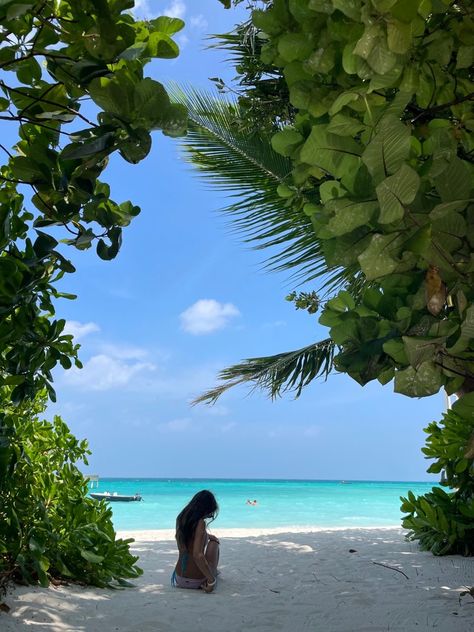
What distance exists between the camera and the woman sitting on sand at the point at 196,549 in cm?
384

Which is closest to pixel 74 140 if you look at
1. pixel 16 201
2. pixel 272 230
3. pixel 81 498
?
pixel 16 201

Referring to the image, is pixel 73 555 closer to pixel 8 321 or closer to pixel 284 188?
pixel 8 321

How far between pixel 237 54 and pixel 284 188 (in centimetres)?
388

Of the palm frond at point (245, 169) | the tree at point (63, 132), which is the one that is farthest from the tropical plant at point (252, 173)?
the tree at point (63, 132)

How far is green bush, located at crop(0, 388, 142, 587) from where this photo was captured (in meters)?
2.96

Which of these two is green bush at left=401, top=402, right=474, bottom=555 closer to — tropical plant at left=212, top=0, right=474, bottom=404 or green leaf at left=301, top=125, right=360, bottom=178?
tropical plant at left=212, top=0, right=474, bottom=404

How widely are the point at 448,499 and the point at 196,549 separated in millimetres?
2034

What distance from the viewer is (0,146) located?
1.18m

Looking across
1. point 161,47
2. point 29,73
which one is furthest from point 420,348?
point 29,73

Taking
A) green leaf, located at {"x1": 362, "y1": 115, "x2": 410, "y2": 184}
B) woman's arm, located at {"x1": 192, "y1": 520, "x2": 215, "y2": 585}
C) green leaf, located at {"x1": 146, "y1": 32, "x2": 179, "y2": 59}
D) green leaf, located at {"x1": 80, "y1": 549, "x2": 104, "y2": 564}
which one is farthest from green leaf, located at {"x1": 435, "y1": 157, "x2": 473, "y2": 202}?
woman's arm, located at {"x1": 192, "y1": 520, "x2": 215, "y2": 585}

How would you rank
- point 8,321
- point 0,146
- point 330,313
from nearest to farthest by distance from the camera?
point 330,313 < point 0,146 < point 8,321

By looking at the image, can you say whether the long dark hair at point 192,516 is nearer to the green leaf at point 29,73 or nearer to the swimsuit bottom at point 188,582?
the swimsuit bottom at point 188,582

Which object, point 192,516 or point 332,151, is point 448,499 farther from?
point 332,151

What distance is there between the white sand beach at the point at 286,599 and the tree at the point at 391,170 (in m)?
2.38
